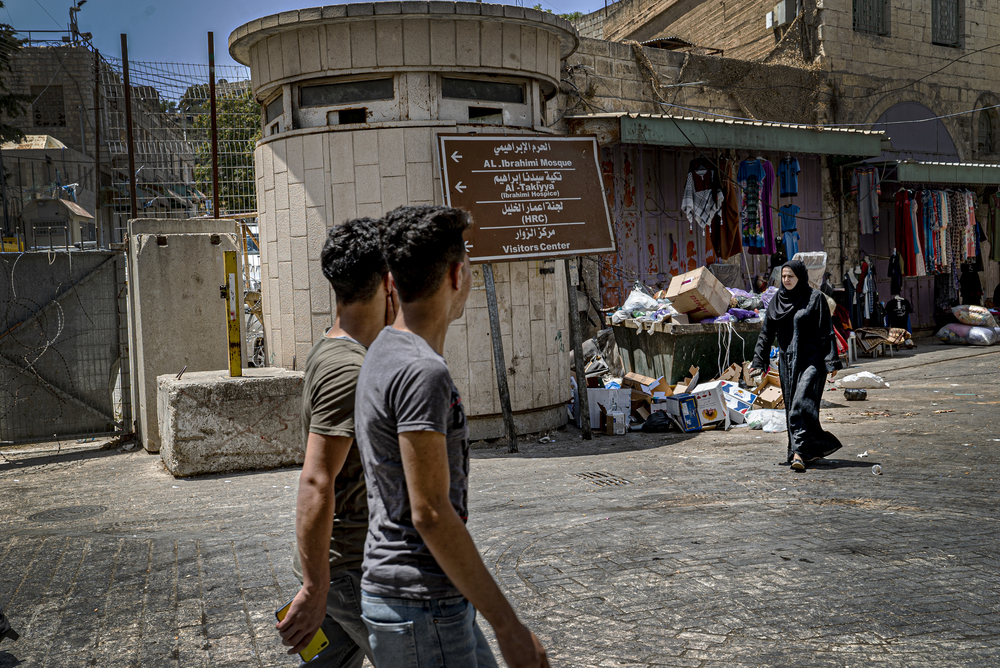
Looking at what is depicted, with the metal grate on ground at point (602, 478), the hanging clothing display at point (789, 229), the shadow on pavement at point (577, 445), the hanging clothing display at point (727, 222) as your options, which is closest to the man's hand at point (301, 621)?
the metal grate on ground at point (602, 478)

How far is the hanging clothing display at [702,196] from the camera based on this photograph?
42.7ft

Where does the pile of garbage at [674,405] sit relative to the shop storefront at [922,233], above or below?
below

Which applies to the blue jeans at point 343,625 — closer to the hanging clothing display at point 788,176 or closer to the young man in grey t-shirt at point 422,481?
the young man in grey t-shirt at point 422,481

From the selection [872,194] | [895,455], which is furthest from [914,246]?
[895,455]

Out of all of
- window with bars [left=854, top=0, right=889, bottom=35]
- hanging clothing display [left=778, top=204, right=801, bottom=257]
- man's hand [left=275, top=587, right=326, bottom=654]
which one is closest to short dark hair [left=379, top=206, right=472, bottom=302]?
man's hand [left=275, top=587, right=326, bottom=654]

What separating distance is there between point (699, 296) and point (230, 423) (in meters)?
6.47

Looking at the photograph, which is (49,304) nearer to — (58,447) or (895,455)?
(58,447)

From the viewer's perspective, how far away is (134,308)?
28.3 ft

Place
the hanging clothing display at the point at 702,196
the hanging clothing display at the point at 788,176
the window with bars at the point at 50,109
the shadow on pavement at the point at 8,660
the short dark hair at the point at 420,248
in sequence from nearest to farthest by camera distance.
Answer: the short dark hair at the point at 420,248 → the shadow on pavement at the point at 8,660 → the hanging clothing display at the point at 702,196 → the hanging clothing display at the point at 788,176 → the window with bars at the point at 50,109

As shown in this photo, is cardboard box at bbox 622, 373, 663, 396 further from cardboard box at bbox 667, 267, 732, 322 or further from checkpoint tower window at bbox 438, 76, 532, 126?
checkpoint tower window at bbox 438, 76, 532, 126

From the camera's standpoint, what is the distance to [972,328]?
651 inches

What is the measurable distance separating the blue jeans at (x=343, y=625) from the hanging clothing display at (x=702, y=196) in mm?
11493

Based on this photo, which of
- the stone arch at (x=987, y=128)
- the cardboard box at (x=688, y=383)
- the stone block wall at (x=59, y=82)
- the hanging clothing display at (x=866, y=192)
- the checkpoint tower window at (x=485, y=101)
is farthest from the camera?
the stone block wall at (x=59, y=82)

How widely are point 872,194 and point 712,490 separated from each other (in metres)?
11.7
